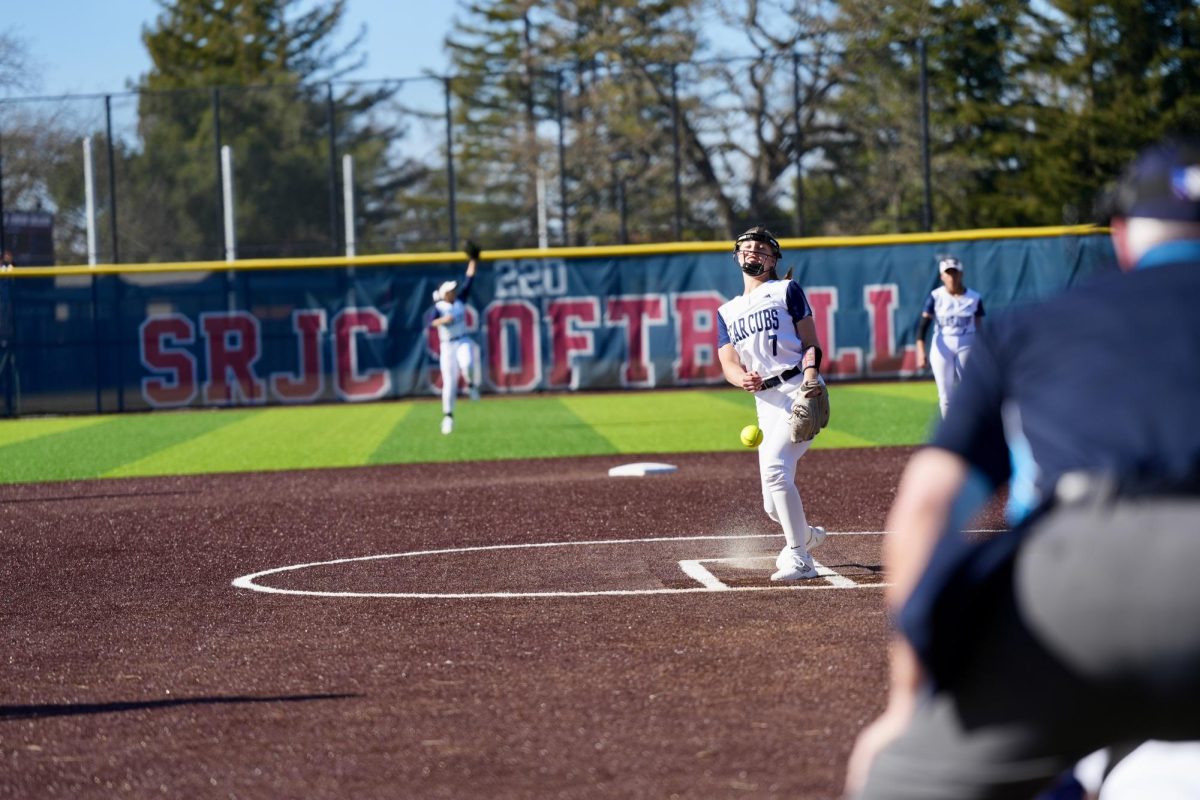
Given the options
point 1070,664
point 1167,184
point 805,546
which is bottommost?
point 805,546

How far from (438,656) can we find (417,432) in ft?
52.6

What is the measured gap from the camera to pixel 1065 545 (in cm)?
249

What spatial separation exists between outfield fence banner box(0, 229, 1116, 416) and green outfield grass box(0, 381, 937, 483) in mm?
550

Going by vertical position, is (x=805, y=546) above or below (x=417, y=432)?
above

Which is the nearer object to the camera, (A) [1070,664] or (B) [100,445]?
(A) [1070,664]

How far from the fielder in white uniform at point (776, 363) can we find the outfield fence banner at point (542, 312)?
21451mm

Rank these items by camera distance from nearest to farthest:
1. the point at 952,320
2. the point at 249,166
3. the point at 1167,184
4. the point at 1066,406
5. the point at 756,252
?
the point at 1066,406
the point at 1167,184
the point at 756,252
the point at 952,320
the point at 249,166

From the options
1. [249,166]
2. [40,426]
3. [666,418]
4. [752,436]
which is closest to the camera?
[752,436]

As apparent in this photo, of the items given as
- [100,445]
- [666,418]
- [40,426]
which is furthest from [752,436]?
[40,426]

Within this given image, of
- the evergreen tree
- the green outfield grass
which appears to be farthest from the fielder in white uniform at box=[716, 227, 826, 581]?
the evergreen tree

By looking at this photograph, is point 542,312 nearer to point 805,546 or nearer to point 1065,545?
point 805,546

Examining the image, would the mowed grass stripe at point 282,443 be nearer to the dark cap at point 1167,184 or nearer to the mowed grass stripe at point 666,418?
the mowed grass stripe at point 666,418

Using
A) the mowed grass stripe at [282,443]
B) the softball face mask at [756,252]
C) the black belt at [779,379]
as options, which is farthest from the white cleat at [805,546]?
the mowed grass stripe at [282,443]

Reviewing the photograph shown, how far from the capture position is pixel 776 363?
9250 millimetres
